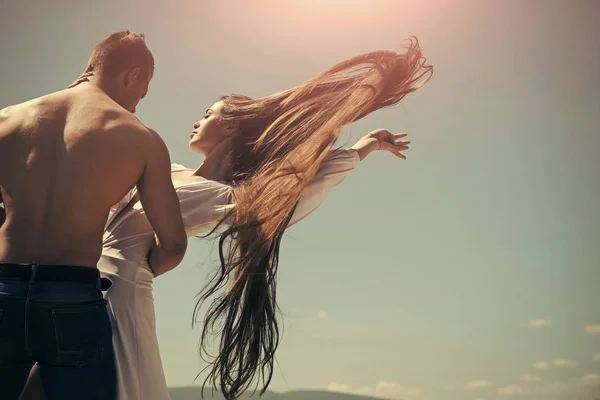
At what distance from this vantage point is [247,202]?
208 centimetres

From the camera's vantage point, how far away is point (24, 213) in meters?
1.36

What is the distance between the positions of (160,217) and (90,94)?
31cm

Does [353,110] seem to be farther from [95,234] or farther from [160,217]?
[95,234]

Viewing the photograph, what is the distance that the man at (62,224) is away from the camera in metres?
1.30

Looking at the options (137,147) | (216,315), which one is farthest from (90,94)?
(216,315)

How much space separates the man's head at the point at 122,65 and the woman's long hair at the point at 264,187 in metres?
0.55

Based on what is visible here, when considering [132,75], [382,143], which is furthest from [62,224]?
[382,143]

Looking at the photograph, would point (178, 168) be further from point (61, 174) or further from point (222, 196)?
point (61, 174)

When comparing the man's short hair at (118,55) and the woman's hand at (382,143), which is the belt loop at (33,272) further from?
the woman's hand at (382,143)

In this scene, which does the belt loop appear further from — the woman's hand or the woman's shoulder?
the woman's hand

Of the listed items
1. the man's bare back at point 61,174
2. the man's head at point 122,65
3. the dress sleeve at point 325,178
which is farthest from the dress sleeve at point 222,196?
the man's bare back at point 61,174

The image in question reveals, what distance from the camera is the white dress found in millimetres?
1765

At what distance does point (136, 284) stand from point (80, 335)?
0.50m

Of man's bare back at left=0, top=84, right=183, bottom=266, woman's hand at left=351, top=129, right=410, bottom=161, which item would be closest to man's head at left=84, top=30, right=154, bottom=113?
man's bare back at left=0, top=84, right=183, bottom=266
